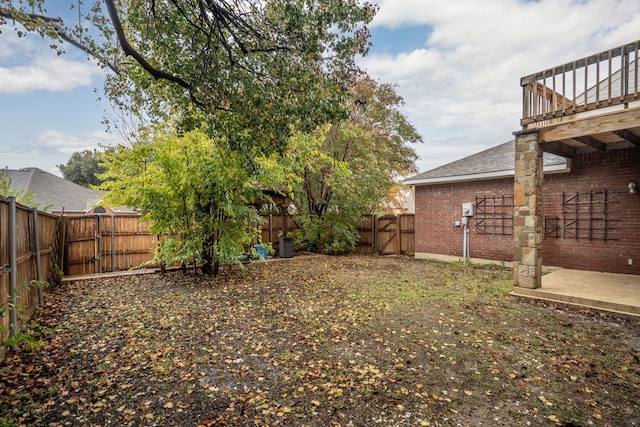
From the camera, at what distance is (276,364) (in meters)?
3.28

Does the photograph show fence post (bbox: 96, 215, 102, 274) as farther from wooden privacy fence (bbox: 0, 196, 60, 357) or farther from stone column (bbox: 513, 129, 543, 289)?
stone column (bbox: 513, 129, 543, 289)

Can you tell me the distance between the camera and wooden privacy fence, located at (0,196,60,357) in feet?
10.8


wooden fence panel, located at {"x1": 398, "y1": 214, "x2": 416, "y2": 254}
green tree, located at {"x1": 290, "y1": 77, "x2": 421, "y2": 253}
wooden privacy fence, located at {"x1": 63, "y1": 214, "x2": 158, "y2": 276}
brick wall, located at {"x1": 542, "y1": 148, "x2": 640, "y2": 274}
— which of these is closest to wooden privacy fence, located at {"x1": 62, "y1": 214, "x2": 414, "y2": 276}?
wooden privacy fence, located at {"x1": 63, "y1": 214, "x2": 158, "y2": 276}

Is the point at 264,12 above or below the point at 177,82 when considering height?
above

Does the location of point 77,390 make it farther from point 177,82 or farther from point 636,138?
point 636,138

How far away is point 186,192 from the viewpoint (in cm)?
684

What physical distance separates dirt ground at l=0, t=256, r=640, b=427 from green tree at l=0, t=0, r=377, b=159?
2631mm

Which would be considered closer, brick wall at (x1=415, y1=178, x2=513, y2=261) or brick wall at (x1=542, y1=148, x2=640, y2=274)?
brick wall at (x1=542, y1=148, x2=640, y2=274)

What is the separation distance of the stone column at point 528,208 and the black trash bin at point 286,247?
7.16 meters

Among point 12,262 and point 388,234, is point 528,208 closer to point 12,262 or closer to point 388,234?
point 388,234

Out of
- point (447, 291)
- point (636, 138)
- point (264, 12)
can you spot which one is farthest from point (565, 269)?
point (264, 12)

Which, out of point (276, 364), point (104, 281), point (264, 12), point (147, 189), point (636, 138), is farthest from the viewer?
point (104, 281)

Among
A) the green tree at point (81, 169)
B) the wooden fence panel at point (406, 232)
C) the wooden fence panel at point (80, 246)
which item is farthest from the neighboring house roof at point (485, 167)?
the green tree at point (81, 169)

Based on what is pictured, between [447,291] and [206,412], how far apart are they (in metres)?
5.22
